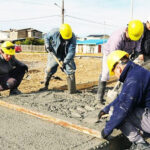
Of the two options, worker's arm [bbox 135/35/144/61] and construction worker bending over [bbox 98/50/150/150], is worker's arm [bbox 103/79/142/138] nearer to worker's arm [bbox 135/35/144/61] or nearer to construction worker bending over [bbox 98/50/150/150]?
construction worker bending over [bbox 98/50/150/150]

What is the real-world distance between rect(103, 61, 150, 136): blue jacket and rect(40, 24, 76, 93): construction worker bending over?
274cm

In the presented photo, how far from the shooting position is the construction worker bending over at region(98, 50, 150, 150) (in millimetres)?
2412

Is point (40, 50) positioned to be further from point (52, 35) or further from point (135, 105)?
point (135, 105)

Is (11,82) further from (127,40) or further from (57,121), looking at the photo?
(127,40)

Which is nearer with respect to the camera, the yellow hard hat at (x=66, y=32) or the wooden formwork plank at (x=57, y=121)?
the wooden formwork plank at (x=57, y=121)

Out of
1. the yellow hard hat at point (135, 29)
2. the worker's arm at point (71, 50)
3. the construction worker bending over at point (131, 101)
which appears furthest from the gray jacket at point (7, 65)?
the construction worker bending over at point (131, 101)

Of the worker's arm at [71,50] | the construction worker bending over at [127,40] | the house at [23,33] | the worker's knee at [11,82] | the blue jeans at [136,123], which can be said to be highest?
the construction worker bending over at [127,40]

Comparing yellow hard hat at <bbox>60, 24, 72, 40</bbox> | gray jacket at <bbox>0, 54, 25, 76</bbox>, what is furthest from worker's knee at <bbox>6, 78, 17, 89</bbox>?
yellow hard hat at <bbox>60, 24, 72, 40</bbox>

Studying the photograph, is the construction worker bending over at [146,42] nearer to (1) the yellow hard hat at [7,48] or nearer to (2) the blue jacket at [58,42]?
(2) the blue jacket at [58,42]

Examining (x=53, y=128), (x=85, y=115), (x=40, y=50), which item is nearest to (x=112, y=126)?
(x=53, y=128)

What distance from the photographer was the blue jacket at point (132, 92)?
7.88 ft

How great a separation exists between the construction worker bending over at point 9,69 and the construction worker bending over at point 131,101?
265 centimetres

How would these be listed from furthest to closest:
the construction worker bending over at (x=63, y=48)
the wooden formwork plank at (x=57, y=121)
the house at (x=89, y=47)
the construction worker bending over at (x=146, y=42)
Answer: the house at (x=89, y=47)
the construction worker bending over at (x=63, y=48)
the construction worker bending over at (x=146, y=42)
the wooden formwork plank at (x=57, y=121)

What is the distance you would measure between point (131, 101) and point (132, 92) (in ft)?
0.34
